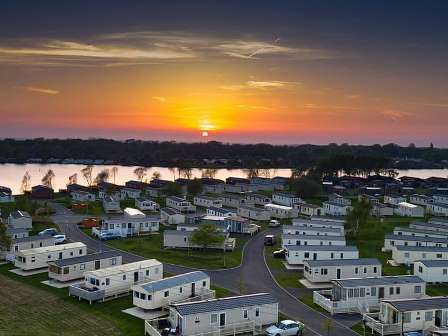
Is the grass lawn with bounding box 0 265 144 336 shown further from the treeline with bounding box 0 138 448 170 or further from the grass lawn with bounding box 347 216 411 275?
the treeline with bounding box 0 138 448 170

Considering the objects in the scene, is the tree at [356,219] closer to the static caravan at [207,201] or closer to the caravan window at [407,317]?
the static caravan at [207,201]

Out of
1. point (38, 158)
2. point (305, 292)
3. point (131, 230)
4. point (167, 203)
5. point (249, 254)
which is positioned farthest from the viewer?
point (38, 158)

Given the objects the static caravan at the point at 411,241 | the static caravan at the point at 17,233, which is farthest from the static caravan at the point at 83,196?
the static caravan at the point at 411,241

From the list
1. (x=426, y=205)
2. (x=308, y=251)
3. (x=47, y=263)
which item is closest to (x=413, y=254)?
(x=308, y=251)

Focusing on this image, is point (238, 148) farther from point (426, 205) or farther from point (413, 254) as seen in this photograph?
point (413, 254)

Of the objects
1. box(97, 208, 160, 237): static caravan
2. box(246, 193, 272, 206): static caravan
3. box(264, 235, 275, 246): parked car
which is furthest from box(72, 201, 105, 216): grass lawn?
box(264, 235, 275, 246): parked car

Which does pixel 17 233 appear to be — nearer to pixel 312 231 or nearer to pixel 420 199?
pixel 312 231
